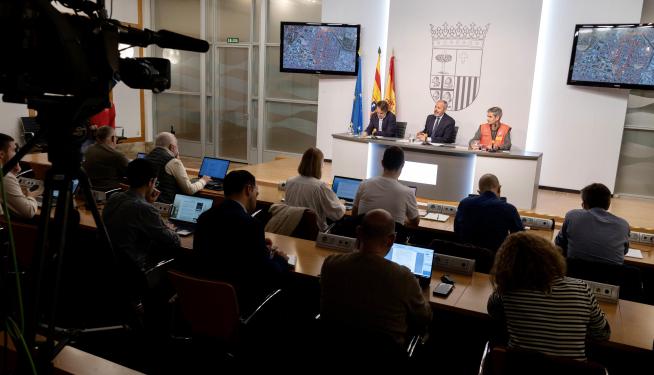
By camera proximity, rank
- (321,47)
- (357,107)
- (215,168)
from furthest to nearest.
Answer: (321,47) → (357,107) → (215,168)

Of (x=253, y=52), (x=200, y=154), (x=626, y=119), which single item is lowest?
(x=200, y=154)

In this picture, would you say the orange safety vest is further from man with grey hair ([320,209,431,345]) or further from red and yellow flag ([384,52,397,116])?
man with grey hair ([320,209,431,345])

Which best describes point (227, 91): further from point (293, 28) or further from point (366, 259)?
point (366, 259)

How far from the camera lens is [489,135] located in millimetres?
7793

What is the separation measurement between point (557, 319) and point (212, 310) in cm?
177

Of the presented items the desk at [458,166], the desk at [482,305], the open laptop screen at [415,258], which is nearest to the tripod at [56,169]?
the desk at [482,305]

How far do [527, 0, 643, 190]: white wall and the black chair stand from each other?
17.5 feet

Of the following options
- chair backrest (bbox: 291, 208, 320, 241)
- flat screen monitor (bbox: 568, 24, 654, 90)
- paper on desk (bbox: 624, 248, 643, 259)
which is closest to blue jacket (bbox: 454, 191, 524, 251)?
paper on desk (bbox: 624, 248, 643, 259)

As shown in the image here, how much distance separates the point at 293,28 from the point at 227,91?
253cm

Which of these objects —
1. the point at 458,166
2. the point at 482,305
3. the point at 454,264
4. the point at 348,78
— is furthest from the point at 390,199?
the point at 348,78

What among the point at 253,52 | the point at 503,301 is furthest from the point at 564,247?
the point at 253,52

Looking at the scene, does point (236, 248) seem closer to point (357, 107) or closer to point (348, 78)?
point (357, 107)

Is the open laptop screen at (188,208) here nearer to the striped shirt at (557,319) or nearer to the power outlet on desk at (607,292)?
the striped shirt at (557,319)

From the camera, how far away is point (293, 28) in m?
9.75
